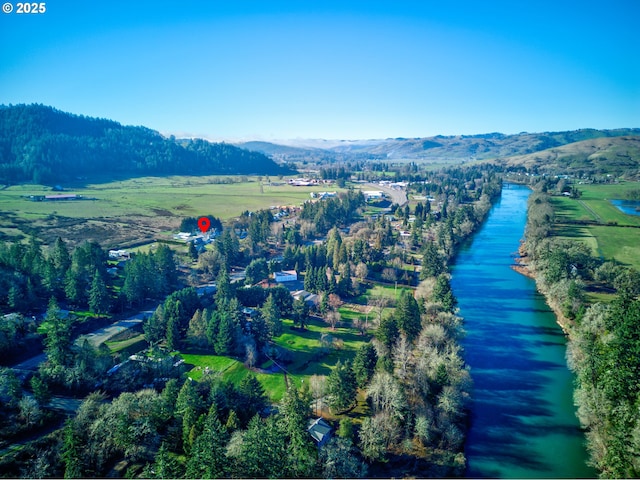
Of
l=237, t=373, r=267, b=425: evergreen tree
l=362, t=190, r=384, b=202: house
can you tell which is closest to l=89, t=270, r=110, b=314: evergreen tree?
l=237, t=373, r=267, b=425: evergreen tree

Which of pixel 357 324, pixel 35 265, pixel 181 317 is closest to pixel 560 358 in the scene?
pixel 357 324

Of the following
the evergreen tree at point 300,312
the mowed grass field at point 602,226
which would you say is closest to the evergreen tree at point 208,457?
the evergreen tree at point 300,312

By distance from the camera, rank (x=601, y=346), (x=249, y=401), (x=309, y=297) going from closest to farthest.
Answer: (x=249, y=401), (x=601, y=346), (x=309, y=297)

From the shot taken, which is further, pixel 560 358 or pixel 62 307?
pixel 62 307

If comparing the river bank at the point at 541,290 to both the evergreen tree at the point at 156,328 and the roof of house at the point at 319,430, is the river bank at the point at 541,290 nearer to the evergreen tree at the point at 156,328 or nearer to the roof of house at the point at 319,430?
the roof of house at the point at 319,430

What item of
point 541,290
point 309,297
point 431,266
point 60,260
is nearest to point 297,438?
point 309,297

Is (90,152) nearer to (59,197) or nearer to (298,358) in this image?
(59,197)

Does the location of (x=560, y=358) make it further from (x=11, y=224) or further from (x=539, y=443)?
(x=11, y=224)
